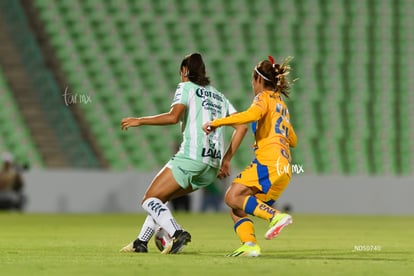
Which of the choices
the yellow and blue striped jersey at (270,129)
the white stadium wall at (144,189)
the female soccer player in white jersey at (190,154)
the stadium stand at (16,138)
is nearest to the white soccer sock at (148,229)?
the female soccer player in white jersey at (190,154)

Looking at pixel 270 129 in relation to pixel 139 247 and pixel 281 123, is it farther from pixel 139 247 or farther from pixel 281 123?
pixel 139 247

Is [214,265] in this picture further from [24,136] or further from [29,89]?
[29,89]

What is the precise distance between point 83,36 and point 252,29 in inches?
167

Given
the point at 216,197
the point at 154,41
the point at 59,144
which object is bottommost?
the point at 216,197

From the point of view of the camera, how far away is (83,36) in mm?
25453

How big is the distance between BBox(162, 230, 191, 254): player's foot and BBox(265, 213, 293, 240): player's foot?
2.86ft

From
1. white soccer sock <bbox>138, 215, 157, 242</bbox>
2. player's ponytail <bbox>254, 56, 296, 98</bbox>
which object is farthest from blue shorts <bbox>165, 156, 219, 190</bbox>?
player's ponytail <bbox>254, 56, 296, 98</bbox>

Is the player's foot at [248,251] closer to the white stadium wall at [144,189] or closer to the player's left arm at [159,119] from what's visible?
the player's left arm at [159,119]

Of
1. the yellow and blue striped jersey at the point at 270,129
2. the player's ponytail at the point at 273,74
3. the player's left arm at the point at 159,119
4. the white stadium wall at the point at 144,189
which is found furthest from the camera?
the white stadium wall at the point at 144,189

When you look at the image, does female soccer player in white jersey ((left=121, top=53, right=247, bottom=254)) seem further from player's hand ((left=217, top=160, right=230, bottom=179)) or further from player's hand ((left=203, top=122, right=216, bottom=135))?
player's hand ((left=203, top=122, right=216, bottom=135))

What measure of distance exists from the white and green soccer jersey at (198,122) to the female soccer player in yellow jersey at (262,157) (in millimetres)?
265

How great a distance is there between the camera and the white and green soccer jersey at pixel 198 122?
29.8 ft

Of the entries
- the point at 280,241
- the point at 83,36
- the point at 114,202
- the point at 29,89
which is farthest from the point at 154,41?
the point at 280,241

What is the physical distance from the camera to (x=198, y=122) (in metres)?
9.16
